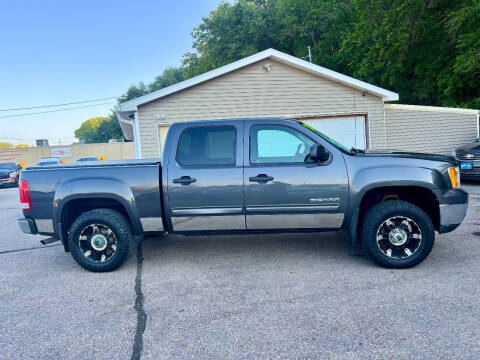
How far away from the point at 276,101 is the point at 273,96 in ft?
0.67

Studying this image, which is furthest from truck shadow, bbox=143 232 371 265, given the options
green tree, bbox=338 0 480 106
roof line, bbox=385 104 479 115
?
green tree, bbox=338 0 480 106

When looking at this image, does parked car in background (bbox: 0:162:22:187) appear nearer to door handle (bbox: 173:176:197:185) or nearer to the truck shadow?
the truck shadow

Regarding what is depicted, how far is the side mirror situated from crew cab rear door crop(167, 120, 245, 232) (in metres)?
0.86

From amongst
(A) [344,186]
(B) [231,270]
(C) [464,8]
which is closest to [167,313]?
(B) [231,270]

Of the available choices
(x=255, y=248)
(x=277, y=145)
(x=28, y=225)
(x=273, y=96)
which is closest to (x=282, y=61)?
(x=273, y=96)

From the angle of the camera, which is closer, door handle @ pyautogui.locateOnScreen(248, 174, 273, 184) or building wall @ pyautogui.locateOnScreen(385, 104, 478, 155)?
door handle @ pyautogui.locateOnScreen(248, 174, 273, 184)

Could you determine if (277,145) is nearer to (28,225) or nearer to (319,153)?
(319,153)

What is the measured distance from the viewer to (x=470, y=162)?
9336 millimetres

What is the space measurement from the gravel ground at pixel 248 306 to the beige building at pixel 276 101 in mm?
7005

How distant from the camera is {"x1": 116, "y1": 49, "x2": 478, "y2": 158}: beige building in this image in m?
10.9

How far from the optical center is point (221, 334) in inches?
104

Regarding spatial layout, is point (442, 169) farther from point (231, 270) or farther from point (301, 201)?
point (231, 270)

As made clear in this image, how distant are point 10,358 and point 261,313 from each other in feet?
6.61

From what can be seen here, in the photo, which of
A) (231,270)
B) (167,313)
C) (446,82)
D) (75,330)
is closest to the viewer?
(75,330)
